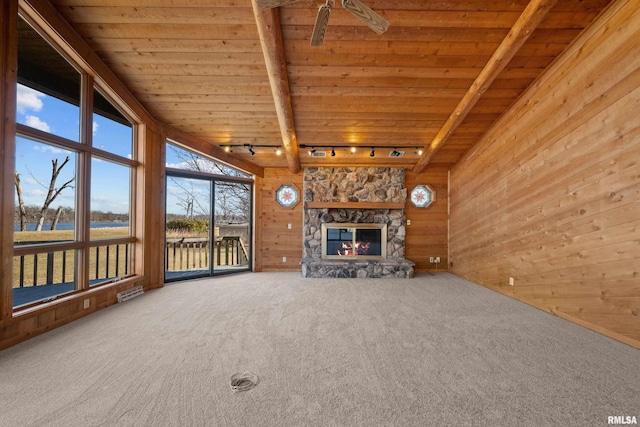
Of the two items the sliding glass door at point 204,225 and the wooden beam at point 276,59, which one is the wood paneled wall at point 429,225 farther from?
the sliding glass door at point 204,225

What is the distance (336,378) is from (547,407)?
1385 mm

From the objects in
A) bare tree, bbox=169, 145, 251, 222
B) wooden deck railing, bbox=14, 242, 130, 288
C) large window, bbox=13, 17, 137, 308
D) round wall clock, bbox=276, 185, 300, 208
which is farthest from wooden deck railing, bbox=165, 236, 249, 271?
round wall clock, bbox=276, 185, 300, 208

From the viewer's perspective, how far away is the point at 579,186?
110 inches

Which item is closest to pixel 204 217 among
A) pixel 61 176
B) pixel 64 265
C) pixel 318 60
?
pixel 64 265

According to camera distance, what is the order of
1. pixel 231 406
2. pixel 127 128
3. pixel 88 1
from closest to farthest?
1. pixel 231 406
2. pixel 88 1
3. pixel 127 128

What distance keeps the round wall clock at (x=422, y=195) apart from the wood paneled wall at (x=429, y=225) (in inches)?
3.4

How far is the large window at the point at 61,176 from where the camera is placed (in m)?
2.45

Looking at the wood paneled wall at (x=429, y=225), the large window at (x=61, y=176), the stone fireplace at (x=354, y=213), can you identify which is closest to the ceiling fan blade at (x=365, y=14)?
the large window at (x=61, y=176)

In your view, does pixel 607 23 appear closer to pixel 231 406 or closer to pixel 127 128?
pixel 231 406

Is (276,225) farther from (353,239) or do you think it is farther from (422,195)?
(422,195)

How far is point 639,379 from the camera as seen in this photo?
5.98ft

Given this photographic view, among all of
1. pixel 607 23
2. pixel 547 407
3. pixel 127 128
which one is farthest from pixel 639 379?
pixel 127 128

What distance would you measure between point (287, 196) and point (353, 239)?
192 centimetres

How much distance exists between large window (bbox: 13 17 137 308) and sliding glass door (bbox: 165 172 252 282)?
1.05 meters
